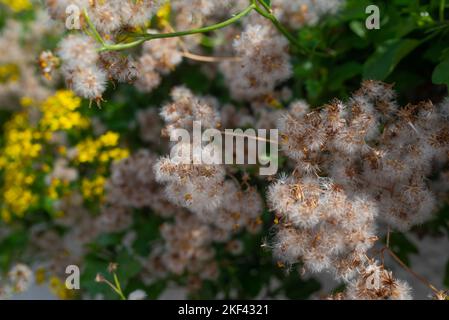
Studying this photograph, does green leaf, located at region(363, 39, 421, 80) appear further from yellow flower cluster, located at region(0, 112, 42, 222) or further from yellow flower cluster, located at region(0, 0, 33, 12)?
yellow flower cluster, located at region(0, 0, 33, 12)

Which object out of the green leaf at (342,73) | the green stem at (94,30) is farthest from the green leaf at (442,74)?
the green stem at (94,30)

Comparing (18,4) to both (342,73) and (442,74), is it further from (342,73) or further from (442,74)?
(442,74)

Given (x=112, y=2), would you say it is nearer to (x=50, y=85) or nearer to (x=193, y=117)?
(x=193, y=117)

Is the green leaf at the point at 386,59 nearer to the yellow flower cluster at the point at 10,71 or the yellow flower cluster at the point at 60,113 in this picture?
the yellow flower cluster at the point at 60,113

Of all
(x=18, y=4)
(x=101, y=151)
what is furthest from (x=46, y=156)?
(x=18, y=4)

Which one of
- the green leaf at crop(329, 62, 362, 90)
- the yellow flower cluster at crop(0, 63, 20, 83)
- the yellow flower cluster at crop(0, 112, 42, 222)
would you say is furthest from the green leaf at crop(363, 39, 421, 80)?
the yellow flower cluster at crop(0, 63, 20, 83)

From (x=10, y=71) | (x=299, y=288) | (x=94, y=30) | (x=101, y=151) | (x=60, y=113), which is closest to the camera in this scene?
(x=94, y=30)
